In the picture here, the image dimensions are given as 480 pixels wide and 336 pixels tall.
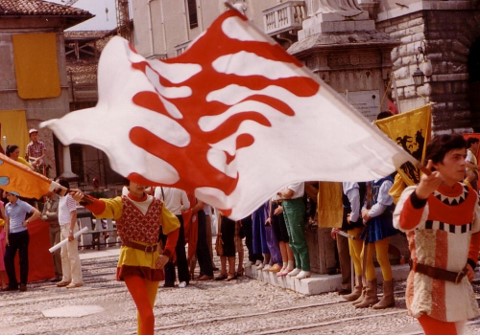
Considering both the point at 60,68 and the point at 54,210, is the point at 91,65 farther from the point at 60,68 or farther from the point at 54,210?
the point at 54,210

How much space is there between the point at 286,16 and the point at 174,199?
25196 millimetres

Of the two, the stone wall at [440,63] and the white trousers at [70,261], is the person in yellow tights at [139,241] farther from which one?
the stone wall at [440,63]

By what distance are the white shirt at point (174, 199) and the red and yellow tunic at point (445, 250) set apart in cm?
857

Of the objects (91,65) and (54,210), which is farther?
(91,65)

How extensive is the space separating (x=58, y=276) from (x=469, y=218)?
1207cm

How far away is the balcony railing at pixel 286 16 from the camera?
38.2 meters

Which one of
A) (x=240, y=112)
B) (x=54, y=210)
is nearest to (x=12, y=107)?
(x=54, y=210)

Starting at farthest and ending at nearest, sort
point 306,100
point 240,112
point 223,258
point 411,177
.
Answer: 1. point 223,258
2. point 411,177
3. point 240,112
4. point 306,100

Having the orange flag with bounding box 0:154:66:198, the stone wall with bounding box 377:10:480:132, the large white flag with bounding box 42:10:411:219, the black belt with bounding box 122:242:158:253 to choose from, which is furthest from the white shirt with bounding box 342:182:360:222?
the stone wall with bounding box 377:10:480:132

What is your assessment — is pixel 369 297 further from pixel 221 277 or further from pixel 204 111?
pixel 204 111

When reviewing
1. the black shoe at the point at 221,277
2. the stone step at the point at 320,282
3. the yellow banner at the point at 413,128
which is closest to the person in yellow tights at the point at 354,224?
the stone step at the point at 320,282

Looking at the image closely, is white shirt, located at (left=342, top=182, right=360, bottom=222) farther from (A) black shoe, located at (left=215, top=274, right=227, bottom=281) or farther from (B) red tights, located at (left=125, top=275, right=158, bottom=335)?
(A) black shoe, located at (left=215, top=274, right=227, bottom=281)

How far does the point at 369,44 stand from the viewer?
1340 centimetres

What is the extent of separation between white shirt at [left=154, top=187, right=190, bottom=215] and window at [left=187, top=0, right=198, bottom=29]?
37.1 m
